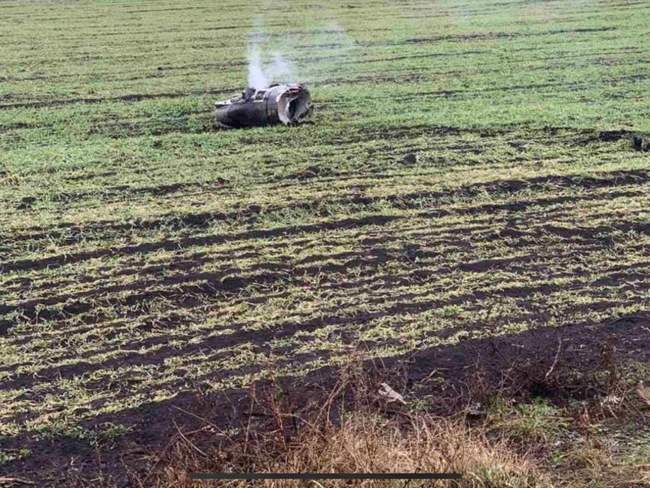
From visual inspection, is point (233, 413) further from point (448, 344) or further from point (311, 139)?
point (311, 139)

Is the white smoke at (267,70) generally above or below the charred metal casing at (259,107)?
below

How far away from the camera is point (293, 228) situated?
6980mm

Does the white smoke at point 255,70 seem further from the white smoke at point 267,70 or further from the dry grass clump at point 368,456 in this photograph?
the dry grass clump at point 368,456

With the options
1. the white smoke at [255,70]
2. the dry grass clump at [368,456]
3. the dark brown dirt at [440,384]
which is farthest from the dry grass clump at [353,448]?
the white smoke at [255,70]

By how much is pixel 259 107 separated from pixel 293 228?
3.60 metres

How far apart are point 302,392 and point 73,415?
4.37 ft

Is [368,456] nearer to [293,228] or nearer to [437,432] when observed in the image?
[437,432]

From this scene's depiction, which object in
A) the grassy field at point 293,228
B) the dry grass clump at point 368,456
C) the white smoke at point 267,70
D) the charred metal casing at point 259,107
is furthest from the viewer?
the white smoke at point 267,70

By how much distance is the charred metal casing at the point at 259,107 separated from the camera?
10.1 metres

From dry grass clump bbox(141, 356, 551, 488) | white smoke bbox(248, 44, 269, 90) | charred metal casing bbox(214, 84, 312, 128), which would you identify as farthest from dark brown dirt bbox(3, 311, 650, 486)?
white smoke bbox(248, 44, 269, 90)

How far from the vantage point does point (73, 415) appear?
443 centimetres

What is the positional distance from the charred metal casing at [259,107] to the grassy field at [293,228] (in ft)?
0.76

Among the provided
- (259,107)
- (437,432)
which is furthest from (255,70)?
(437,432)

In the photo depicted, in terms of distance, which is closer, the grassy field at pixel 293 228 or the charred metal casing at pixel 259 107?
the grassy field at pixel 293 228
